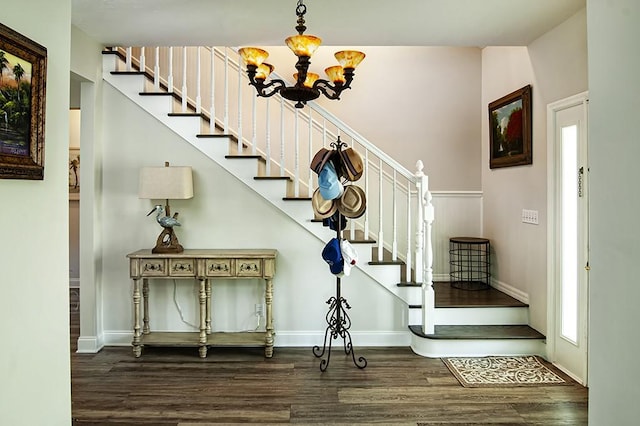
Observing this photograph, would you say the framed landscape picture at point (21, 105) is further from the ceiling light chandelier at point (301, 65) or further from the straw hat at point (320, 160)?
the straw hat at point (320, 160)

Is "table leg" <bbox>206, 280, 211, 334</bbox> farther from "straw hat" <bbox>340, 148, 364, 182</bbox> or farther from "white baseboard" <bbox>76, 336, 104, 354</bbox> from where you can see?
"straw hat" <bbox>340, 148, 364, 182</bbox>

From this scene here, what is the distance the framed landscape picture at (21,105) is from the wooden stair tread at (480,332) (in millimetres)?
3260

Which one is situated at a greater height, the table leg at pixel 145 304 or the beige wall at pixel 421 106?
the beige wall at pixel 421 106

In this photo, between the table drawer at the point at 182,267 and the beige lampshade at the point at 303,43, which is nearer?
the beige lampshade at the point at 303,43

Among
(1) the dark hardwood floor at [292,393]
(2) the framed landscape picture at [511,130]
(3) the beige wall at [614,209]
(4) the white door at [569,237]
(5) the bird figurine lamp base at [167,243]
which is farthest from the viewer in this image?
(2) the framed landscape picture at [511,130]

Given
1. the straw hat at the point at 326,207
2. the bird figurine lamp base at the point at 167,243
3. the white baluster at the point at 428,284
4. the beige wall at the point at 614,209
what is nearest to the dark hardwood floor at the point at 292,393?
the white baluster at the point at 428,284

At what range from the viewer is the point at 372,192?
205 inches

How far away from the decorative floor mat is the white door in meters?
0.18

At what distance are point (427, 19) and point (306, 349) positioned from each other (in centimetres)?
305

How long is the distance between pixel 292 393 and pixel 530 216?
8.73ft

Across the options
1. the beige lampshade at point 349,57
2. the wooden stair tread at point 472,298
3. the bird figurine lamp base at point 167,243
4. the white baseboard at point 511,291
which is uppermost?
the beige lampshade at point 349,57

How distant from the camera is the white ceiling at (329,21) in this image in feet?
10.3

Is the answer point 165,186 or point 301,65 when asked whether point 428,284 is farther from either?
point 165,186

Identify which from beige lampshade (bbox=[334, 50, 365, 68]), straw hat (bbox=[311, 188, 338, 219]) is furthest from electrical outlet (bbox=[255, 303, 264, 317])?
beige lampshade (bbox=[334, 50, 365, 68])
